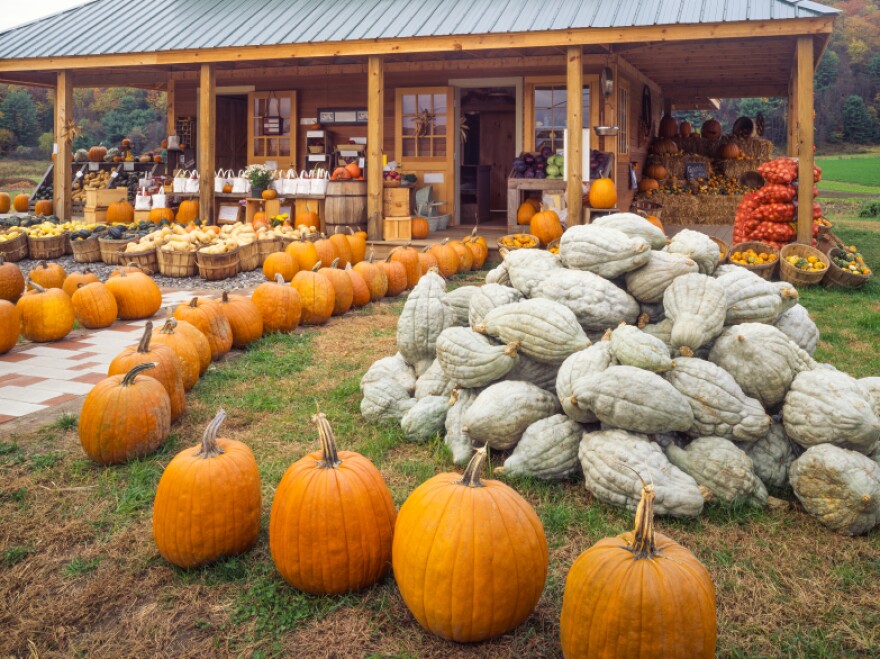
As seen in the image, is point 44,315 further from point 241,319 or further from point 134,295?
point 241,319

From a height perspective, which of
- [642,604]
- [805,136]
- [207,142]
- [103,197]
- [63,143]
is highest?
[63,143]

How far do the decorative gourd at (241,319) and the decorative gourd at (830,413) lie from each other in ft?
12.5

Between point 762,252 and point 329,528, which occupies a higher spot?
point 762,252

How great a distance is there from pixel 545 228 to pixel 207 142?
17.6ft

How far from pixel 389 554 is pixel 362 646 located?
0.38 meters

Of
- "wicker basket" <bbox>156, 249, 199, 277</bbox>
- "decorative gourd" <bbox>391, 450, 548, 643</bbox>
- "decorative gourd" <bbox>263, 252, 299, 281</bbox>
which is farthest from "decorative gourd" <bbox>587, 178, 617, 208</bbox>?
"decorative gourd" <bbox>391, 450, 548, 643</bbox>

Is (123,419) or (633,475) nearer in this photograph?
(633,475)

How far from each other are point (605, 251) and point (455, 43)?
7153 millimetres

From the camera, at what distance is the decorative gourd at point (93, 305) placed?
609 cm

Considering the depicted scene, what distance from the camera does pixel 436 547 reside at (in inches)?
81.9

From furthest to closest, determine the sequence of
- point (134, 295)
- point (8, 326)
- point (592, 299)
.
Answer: point (134, 295) < point (8, 326) < point (592, 299)

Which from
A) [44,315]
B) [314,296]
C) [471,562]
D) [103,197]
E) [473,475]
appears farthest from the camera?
[103,197]

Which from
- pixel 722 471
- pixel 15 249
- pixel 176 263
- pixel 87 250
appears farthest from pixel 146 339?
pixel 15 249

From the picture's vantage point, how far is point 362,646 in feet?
6.86
